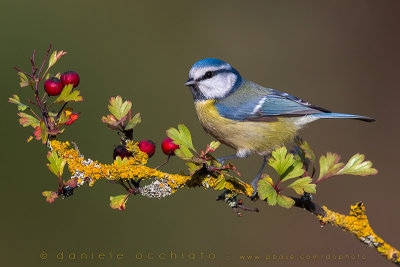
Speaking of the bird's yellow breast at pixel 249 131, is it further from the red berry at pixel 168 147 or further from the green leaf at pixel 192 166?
the green leaf at pixel 192 166

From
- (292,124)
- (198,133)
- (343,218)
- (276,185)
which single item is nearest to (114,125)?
(276,185)

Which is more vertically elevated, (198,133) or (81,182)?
(81,182)

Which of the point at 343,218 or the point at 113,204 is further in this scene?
the point at 343,218

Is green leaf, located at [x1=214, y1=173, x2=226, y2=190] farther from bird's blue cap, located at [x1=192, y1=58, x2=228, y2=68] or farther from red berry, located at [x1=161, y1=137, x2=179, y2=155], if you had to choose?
bird's blue cap, located at [x1=192, y1=58, x2=228, y2=68]

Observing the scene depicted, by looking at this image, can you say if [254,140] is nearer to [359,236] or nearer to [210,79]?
[210,79]

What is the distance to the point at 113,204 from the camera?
3.76 feet

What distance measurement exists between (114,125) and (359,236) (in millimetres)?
834

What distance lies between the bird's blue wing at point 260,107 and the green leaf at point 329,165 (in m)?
0.57

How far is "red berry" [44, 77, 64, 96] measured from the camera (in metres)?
1.16

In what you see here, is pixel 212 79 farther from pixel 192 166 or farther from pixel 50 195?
pixel 50 195

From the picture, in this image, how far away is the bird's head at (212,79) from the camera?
6.39 feet

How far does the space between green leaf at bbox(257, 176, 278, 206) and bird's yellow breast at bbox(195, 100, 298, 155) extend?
0.66 m

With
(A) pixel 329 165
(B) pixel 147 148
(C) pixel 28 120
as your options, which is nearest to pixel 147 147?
(B) pixel 147 148

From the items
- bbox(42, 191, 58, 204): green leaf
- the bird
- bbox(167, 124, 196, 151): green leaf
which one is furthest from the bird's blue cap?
bbox(42, 191, 58, 204): green leaf
